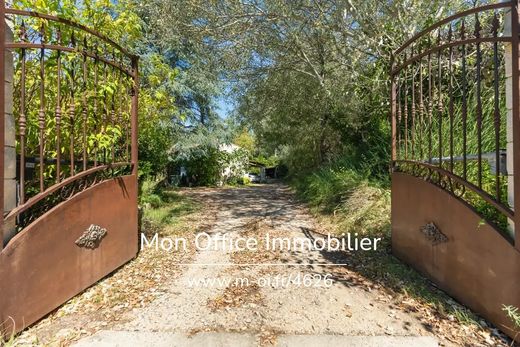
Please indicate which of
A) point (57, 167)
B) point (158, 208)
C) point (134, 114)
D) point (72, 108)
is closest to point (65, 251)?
point (57, 167)

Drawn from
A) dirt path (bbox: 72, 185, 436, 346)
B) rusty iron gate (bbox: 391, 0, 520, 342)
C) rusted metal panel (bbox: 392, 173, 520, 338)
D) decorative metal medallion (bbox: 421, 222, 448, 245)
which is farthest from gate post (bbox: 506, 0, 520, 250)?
dirt path (bbox: 72, 185, 436, 346)

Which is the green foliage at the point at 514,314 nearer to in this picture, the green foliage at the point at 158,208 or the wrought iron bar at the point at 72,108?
the wrought iron bar at the point at 72,108

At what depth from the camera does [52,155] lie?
9.91 feet

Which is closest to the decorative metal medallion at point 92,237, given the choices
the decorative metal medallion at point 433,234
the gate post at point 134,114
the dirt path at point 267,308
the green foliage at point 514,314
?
the dirt path at point 267,308

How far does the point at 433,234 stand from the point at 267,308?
67.0 inches

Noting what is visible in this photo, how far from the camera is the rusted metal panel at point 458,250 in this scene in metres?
2.13

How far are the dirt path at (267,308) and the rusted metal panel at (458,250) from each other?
53 cm

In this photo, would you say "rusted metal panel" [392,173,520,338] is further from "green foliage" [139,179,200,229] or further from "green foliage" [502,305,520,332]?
"green foliage" [139,179,200,229]

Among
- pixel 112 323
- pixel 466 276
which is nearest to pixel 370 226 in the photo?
pixel 466 276

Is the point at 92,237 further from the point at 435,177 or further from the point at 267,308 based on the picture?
the point at 435,177

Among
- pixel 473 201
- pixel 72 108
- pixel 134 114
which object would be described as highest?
pixel 134 114

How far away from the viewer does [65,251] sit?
2566 millimetres

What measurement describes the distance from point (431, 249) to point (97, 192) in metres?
3.27

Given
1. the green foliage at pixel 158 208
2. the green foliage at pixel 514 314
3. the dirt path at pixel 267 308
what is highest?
the green foliage at pixel 158 208
